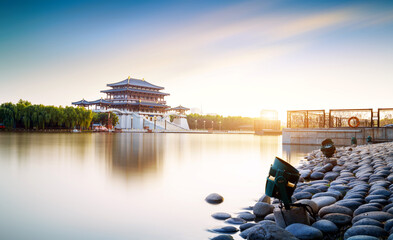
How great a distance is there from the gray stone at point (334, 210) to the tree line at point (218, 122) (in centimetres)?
8331

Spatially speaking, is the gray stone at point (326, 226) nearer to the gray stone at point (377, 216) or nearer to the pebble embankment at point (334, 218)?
the pebble embankment at point (334, 218)

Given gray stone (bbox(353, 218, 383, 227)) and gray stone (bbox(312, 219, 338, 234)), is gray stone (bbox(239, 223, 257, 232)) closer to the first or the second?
gray stone (bbox(312, 219, 338, 234))

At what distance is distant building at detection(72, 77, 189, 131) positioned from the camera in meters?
68.2

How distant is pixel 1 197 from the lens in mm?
6266

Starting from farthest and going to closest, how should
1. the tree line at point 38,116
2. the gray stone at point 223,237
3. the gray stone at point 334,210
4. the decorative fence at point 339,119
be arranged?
the tree line at point 38,116 < the decorative fence at point 339,119 < the gray stone at point 334,210 < the gray stone at point 223,237

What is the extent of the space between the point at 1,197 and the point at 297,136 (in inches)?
815

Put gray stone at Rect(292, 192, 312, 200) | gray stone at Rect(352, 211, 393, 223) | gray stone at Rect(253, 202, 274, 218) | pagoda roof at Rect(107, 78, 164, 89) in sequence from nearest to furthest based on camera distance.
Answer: gray stone at Rect(352, 211, 393, 223)
gray stone at Rect(253, 202, 274, 218)
gray stone at Rect(292, 192, 312, 200)
pagoda roof at Rect(107, 78, 164, 89)

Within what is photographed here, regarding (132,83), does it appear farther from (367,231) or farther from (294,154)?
(367,231)

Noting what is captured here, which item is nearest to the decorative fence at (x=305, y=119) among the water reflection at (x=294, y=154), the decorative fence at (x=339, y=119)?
the decorative fence at (x=339, y=119)

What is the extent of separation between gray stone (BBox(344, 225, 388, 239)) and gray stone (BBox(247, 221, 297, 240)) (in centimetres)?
71

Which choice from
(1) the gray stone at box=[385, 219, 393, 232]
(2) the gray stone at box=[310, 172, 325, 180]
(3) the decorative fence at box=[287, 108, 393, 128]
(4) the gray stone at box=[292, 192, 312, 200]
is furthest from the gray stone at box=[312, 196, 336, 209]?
(3) the decorative fence at box=[287, 108, 393, 128]

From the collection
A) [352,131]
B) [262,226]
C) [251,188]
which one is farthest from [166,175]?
[352,131]

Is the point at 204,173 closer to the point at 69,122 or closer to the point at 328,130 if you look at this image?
the point at 328,130

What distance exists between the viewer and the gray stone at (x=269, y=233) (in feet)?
10.8
